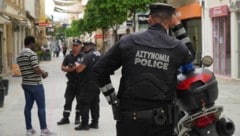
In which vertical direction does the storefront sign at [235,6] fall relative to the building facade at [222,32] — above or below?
above

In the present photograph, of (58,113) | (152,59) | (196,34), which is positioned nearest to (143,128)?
(152,59)

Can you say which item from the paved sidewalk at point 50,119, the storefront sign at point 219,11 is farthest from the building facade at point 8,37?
the storefront sign at point 219,11

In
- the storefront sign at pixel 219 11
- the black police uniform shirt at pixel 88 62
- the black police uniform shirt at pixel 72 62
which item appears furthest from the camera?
the storefront sign at pixel 219 11

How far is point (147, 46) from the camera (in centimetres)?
412

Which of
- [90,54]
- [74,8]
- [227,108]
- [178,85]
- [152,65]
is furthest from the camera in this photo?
[74,8]

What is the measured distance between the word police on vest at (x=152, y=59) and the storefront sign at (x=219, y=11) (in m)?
17.6

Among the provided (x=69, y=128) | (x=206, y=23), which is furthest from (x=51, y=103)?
(x=206, y=23)

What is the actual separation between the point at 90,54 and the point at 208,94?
5689mm

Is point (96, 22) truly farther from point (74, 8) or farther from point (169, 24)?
point (74, 8)

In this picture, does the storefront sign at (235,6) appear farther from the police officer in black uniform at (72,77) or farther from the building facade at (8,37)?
the police officer in black uniform at (72,77)

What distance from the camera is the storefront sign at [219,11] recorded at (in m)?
21.3

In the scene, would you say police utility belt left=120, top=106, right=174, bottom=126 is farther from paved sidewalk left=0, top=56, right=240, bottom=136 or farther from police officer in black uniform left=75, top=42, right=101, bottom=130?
police officer in black uniform left=75, top=42, right=101, bottom=130

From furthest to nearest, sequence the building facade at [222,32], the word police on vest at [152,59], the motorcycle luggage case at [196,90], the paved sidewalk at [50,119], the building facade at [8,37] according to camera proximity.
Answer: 1. the building facade at [8,37]
2. the building facade at [222,32]
3. the paved sidewalk at [50,119]
4. the motorcycle luggage case at [196,90]
5. the word police on vest at [152,59]

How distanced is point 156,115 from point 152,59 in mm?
433
